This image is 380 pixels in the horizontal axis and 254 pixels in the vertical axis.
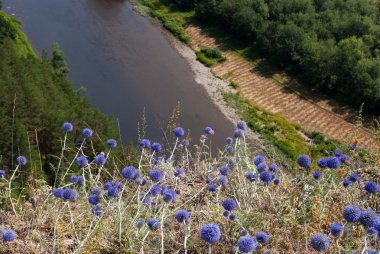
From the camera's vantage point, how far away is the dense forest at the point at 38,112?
16844 millimetres

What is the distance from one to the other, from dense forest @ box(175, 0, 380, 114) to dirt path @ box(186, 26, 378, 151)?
6.60 ft

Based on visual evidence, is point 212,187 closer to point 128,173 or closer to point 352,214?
point 128,173

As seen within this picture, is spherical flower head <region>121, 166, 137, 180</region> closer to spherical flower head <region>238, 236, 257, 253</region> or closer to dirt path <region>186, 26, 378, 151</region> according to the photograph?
spherical flower head <region>238, 236, 257, 253</region>

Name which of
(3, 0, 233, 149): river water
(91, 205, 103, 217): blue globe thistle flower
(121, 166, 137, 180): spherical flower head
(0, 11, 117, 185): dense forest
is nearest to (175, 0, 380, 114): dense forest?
(3, 0, 233, 149): river water

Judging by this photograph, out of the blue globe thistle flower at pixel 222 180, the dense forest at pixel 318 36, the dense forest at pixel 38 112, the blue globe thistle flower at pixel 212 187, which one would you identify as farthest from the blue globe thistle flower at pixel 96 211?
the dense forest at pixel 318 36

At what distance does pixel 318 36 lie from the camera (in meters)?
44.1

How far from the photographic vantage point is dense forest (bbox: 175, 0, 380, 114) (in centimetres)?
3800

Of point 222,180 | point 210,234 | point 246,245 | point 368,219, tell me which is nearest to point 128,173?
point 222,180

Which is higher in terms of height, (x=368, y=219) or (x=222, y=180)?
(x=368, y=219)

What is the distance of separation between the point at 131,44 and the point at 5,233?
41832 millimetres

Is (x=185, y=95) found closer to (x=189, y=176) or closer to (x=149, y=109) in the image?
(x=149, y=109)

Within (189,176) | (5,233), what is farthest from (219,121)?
(5,233)

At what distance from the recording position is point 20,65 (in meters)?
27.2

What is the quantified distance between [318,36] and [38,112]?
99.1 feet
